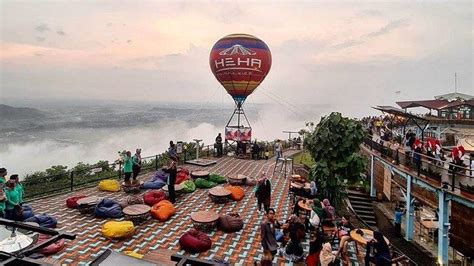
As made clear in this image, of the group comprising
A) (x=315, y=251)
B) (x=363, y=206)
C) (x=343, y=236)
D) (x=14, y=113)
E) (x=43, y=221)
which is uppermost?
(x=14, y=113)

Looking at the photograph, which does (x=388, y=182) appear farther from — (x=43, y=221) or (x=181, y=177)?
(x=43, y=221)

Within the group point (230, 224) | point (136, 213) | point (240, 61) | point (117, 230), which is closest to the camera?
point (117, 230)

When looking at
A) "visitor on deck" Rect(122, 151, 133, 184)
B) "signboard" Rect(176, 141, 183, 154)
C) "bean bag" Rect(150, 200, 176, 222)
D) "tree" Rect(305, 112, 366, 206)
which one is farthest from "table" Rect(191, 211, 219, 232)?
"signboard" Rect(176, 141, 183, 154)

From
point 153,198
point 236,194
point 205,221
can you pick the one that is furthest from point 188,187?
point 205,221

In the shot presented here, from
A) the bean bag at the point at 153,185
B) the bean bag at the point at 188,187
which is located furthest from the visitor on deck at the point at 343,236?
the bean bag at the point at 153,185

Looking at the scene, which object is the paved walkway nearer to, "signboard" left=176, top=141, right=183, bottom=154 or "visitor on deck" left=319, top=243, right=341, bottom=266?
"visitor on deck" left=319, top=243, right=341, bottom=266

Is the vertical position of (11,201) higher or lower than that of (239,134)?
lower
